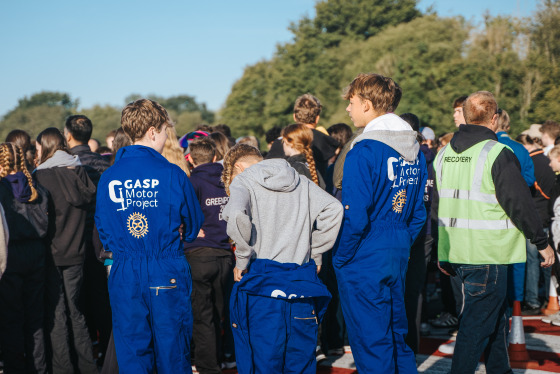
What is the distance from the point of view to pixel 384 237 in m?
4.21

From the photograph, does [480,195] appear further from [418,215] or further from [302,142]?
[302,142]

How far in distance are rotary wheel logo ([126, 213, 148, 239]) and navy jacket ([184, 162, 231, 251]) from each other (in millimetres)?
1764

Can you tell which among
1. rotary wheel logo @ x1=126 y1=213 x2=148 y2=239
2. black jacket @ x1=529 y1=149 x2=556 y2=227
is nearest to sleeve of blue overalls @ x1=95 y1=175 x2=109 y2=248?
rotary wheel logo @ x1=126 y1=213 x2=148 y2=239

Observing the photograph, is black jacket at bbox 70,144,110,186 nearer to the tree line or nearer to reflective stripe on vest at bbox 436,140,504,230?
reflective stripe on vest at bbox 436,140,504,230

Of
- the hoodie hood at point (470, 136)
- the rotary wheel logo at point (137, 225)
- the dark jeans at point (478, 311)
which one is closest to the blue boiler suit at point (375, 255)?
the dark jeans at point (478, 311)

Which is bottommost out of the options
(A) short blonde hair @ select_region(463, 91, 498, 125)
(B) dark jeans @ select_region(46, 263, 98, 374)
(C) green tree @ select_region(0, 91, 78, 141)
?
(B) dark jeans @ select_region(46, 263, 98, 374)

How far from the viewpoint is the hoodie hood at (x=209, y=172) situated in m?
5.88

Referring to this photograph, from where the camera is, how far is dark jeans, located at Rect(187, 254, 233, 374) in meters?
5.82

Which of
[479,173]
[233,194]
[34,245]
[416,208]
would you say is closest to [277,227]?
[233,194]

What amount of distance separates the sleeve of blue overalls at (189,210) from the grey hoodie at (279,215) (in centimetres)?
29

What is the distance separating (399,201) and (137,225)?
183 cm

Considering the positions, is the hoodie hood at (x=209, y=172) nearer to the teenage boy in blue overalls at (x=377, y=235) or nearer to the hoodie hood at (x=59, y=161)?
the hoodie hood at (x=59, y=161)

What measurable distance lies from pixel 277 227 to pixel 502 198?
1806 millimetres

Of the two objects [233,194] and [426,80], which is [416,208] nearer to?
[233,194]
